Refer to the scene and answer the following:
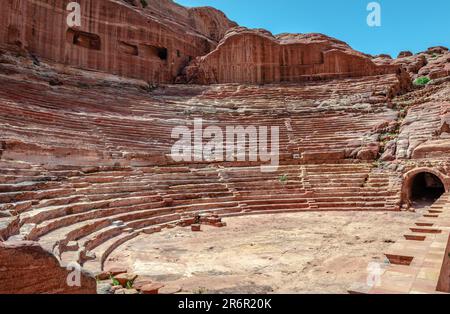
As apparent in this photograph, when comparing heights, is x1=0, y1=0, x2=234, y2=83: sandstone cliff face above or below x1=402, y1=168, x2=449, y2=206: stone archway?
above

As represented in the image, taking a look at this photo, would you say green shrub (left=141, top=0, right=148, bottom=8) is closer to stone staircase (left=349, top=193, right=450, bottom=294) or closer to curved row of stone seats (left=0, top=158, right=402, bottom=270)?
curved row of stone seats (left=0, top=158, right=402, bottom=270)

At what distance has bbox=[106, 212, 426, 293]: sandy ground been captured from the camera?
5.50m

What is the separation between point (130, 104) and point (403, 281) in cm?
1965

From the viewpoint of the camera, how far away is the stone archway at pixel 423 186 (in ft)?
45.1

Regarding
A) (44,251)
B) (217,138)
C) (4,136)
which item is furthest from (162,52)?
(44,251)

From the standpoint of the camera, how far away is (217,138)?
19.9 metres

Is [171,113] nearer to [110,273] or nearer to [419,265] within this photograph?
[110,273]

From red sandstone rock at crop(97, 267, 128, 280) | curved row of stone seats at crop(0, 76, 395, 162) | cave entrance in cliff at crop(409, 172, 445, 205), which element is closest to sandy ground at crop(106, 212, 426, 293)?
red sandstone rock at crop(97, 267, 128, 280)

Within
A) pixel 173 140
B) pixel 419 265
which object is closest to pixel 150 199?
pixel 173 140

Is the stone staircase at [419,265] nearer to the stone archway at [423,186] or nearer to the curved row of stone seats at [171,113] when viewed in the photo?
the stone archway at [423,186]

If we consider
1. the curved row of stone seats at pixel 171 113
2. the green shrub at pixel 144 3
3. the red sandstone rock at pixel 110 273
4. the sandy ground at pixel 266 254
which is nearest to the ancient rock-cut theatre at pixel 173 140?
the curved row of stone seats at pixel 171 113

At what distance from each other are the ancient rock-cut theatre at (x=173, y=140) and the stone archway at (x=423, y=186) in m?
0.08

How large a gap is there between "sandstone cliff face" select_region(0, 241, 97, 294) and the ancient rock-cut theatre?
11 millimetres

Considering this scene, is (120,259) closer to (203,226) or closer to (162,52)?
(203,226)
